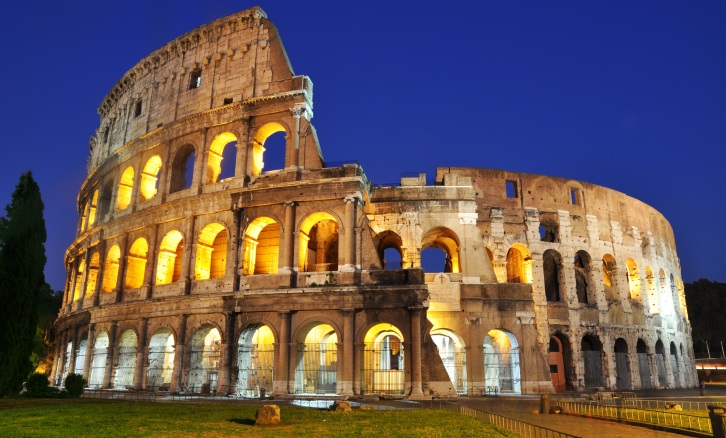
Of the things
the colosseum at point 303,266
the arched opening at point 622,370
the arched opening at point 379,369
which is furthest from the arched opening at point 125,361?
the arched opening at point 622,370

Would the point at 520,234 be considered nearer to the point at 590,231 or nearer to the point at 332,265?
the point at 590,231

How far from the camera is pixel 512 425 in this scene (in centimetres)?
995

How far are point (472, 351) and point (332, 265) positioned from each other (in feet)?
20.4

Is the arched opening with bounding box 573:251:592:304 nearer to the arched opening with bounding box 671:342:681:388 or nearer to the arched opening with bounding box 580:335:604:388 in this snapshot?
the arched opening with bounding box 580:335:604:388

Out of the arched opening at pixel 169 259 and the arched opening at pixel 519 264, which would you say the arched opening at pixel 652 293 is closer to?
the arched opening at pixel 519 264

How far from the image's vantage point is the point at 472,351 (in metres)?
20.1

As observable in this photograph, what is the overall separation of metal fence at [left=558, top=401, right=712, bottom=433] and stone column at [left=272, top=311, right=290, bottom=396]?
8881 mm

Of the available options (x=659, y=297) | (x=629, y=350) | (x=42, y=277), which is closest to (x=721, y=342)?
(x=659, y=297)

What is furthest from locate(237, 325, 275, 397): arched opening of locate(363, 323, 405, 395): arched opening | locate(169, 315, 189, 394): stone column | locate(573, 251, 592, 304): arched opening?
locate(573, 251, 592, 304): arched opening

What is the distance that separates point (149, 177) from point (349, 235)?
11.0 m

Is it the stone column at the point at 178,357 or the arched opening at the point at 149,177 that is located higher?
the arched opening at the point at 149,177

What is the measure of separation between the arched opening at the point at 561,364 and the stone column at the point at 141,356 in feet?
56.0

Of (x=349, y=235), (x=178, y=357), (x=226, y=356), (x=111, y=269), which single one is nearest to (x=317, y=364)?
(x=226, y=356)

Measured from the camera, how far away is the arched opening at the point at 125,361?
2172cm
